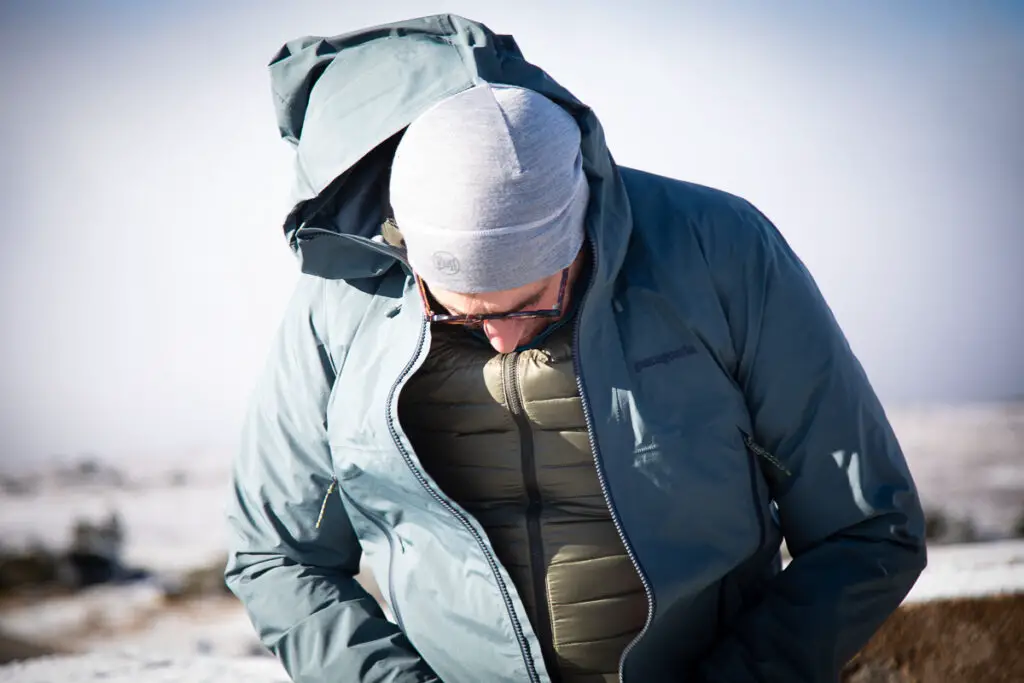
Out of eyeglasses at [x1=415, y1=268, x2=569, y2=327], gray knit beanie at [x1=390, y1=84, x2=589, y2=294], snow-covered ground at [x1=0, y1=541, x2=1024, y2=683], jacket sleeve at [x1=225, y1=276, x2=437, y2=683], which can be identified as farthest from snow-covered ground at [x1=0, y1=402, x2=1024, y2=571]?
gray knit beanie at [x1=390, y1=84, x2=589, y2=294]

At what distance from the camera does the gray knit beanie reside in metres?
1.23

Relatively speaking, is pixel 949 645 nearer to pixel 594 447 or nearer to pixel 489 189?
pixel 594 447

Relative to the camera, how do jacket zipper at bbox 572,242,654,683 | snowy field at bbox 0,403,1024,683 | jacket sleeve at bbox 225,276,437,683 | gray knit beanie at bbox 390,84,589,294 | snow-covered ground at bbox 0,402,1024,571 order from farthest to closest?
snow-covered ground at bbox 0,402,1024,571 → snowy field at bbox 0,403,1024,683 → jacket sleeve at bbox 225,276,437,683 → jacket zipper at bbox 572,242,654,683 → gray knit beanie at bbox 390,84,589,294

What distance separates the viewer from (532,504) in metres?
1.47

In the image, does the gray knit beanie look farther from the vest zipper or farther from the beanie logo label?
the vest zipper

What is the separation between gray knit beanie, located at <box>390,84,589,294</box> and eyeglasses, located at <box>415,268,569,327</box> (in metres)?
0.04

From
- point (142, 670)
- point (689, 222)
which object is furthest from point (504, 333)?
point (142, 670)

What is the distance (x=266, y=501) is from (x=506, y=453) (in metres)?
0.40

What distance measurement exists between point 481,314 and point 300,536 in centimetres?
50

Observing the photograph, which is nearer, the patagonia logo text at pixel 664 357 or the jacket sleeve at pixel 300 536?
the patagonia logo text at pixel 664 357

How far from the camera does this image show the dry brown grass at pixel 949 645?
2236mm

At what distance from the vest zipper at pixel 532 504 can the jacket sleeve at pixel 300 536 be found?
204 mm

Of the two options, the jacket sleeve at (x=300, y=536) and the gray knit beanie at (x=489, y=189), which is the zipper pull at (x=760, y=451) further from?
the jacket sleeve at (x=300, y=536)

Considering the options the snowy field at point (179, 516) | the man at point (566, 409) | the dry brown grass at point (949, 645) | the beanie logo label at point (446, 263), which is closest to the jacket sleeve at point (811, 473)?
the man at point (566, 409)
